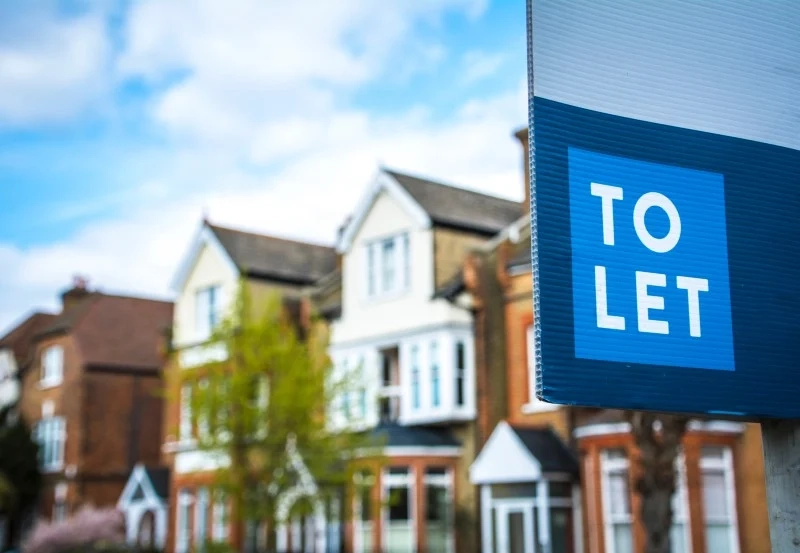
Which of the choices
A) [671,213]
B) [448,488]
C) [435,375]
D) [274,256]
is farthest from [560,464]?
[671,213]

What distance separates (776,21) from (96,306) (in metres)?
40.9

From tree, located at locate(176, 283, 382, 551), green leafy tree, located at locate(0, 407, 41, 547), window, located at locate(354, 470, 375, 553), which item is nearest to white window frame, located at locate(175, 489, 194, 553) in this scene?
window, located at locate(354, 470, 375, 553)

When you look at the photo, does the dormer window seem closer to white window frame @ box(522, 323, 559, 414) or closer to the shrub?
white window frame @ box(522, 323, 559, 414)

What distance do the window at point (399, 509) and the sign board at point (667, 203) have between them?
2161 cm

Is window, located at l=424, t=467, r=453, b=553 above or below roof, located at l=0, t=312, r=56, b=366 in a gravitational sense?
below

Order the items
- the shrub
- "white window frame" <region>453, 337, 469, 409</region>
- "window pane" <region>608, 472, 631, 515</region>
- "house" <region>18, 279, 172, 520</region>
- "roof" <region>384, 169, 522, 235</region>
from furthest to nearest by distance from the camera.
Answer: "house" <region>18, 279, 172, 520</region> < the shrub < "roof" <region>384, 169, 522, 235</region> < "white window frame" <region>453, 337, 469, 409</region> < "window pane" <region>608, 472, 631, 515</region>

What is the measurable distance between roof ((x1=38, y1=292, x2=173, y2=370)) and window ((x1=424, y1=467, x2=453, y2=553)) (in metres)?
17.1

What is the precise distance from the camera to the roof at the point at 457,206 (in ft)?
96.5

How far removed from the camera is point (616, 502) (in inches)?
941

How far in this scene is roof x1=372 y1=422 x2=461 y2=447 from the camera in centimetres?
2761

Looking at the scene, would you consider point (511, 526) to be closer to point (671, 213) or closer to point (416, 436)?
point (416, 436)

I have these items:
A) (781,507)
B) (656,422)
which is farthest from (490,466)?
(781,507)

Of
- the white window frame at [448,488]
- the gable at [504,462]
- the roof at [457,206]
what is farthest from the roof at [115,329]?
the gable at [504,462]

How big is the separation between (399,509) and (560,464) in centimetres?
503
